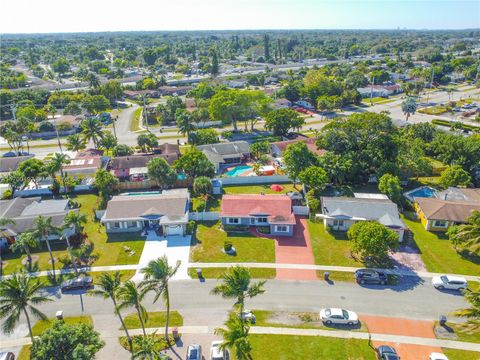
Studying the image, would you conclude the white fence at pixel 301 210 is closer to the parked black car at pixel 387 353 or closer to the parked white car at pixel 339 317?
the parked white car at pixel 339 317

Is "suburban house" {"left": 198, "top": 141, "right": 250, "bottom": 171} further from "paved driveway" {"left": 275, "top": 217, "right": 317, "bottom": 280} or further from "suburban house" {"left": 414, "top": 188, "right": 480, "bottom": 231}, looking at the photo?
"suburban house" {"left": 414, "top": 188, "right": 480, "bottom": 231}

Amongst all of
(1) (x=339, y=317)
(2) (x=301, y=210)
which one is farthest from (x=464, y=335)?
(2) (x=301, y=210)

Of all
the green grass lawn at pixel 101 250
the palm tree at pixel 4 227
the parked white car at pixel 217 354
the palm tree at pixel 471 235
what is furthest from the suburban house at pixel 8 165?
the palm tree at pixel 471 235

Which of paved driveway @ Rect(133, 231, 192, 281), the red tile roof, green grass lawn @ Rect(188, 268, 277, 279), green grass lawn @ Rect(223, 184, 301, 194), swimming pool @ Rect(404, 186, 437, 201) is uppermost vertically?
the red tile roof

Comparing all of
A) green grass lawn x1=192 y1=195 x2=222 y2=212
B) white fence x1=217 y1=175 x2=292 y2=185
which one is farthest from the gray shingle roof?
green grass lawn x1=192 y1=195 x2=222 y2=212

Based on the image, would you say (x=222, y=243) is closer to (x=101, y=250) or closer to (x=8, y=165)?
(x=101, y=250)

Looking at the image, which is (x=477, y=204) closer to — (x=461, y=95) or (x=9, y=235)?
(x=9, y=235)
